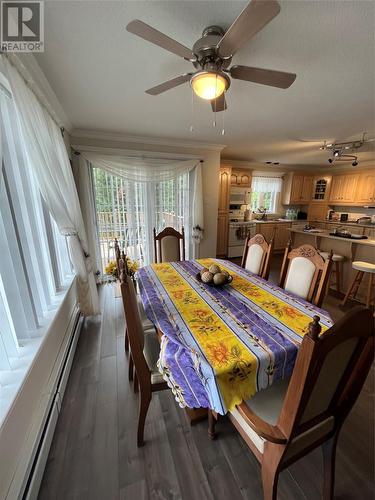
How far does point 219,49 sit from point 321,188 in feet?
20.2

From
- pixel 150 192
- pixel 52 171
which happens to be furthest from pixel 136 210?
pixel 52 171

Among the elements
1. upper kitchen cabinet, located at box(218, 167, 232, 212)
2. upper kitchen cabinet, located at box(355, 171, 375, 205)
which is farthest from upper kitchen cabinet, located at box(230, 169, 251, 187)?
upper kitchen cabinet, located at box(355, 171, 375, 205)

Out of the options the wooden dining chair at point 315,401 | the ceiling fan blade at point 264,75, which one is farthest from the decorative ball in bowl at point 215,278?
the ceiling fan blade at point 264,75

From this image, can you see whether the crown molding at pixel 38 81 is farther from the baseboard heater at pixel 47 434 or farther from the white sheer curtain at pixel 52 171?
the baseboard heater at pixel 47 434

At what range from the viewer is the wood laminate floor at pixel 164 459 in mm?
1037

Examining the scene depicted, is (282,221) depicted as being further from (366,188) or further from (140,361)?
(140,361)

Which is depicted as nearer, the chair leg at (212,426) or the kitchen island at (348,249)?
the chair leg at (212,426)

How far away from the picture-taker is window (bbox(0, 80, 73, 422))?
3.59ft

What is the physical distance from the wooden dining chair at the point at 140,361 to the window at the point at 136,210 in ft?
7.92

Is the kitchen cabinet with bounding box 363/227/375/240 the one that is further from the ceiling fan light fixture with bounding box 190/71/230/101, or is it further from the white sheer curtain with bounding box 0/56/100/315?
the white sheer curtain with bounding box 0/56/100/315

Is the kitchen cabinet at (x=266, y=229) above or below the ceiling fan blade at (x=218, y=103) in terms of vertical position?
below

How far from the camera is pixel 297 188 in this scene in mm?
5770

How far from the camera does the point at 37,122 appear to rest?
150 centimetres

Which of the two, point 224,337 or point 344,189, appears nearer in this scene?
point 224,337
